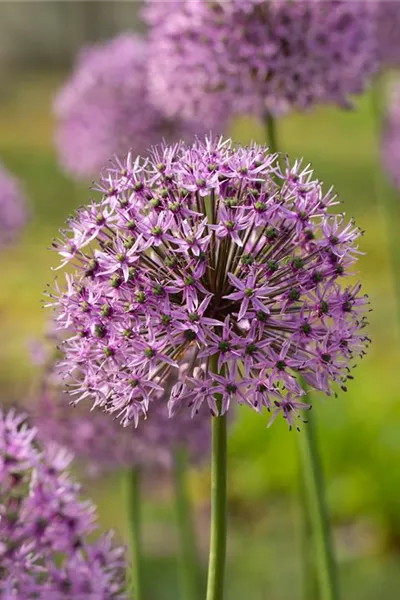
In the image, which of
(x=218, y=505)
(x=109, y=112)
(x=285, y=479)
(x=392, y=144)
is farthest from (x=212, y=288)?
(x=285, y=479)

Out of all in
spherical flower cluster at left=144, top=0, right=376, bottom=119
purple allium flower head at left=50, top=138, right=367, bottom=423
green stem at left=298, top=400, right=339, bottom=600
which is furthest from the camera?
spherical flower cluster at left=144, top=0, right=376, bottom=119

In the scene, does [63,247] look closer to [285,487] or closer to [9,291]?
[285,487]

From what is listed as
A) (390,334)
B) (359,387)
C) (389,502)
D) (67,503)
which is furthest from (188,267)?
(390,334)

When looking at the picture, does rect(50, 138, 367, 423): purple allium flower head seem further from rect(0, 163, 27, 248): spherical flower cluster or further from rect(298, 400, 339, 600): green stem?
rect(0, 163, 27, 248): spherical flower cluster

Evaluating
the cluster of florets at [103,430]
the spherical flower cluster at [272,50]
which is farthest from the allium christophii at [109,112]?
the cluster of florets at [103,430]

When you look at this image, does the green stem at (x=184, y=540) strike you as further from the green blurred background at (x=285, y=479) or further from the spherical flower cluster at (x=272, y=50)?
the spherical flower cluster at (x=272, y=50)

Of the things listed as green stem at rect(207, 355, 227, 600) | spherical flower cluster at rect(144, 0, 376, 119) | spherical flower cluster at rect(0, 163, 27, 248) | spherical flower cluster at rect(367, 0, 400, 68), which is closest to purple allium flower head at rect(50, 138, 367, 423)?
green stem at rect(207, 355, 227, 600)
